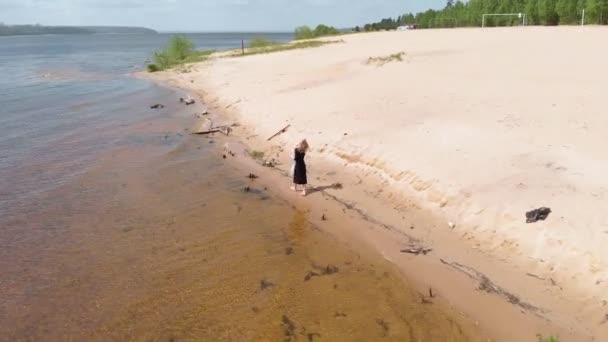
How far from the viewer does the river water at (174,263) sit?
8273 mm

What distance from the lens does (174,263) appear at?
1038 centimetres

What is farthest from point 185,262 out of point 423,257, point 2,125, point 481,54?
point 481,54

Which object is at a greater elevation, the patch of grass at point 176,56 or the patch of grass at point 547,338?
the patch of grass at point 176,56

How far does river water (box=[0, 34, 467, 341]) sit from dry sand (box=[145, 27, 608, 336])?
1814 millimetres

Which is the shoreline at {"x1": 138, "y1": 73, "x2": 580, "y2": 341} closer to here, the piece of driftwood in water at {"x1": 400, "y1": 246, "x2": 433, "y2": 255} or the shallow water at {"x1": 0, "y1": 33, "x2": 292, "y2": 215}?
the piece of driftwood in water at {"x1": 400, "y1": 246, "x2": 433, "y2": 255}

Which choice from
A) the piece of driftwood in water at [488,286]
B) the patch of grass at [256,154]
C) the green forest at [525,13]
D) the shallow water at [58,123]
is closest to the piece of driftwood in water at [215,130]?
the shallow water at [58,123]

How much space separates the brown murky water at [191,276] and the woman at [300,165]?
891mm

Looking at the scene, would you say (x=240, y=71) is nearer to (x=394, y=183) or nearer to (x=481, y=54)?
(x=481, y=54)

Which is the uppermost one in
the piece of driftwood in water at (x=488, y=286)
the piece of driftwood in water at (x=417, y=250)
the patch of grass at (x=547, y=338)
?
the piece of driftwood in water at (x=417, y=250)

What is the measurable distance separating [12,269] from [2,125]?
63.0ft

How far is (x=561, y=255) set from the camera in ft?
30.2

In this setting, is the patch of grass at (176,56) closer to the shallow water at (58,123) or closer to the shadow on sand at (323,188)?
the shallow water at (58,123)

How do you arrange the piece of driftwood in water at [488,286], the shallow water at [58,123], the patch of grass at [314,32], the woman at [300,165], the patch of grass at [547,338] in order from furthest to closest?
1. the patch of grass at [314,32]
2. the shallow water at [58,123]
3. the woman at [300,165]
4. the piece of driftwood in water at [488,286]
5. the patch of grass at [547,338]

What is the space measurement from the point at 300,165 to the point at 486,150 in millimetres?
5634
